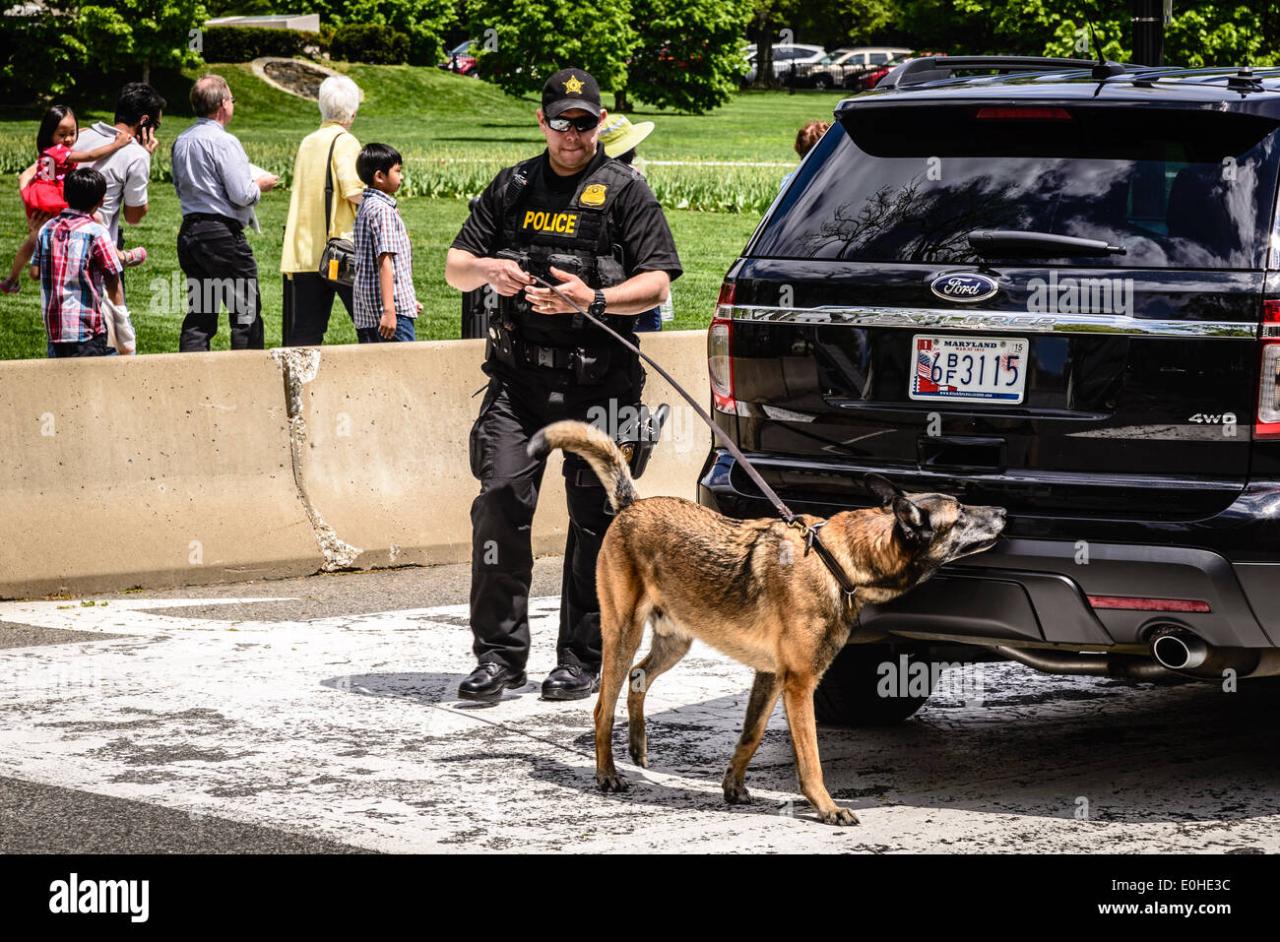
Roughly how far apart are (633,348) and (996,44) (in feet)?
167

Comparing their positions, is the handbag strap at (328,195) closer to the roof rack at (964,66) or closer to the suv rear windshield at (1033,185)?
the roof rack at (964,66)

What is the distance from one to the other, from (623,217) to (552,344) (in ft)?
1.71

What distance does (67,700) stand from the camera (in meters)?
7.02

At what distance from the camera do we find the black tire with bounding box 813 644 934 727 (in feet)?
21.7

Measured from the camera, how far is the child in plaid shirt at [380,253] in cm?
1111

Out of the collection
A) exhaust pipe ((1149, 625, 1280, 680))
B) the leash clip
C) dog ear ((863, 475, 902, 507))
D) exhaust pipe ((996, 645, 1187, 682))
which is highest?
dog ear ((863, 475, 902, 507))

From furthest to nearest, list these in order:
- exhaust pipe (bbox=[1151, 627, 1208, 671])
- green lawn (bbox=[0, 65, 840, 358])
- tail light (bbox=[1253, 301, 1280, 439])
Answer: green lawn (bbox=[0, 65, 840, 358])
exhaust pipe (bbox=[1151, 627, 1208, 671])
tail light (bbox=[1253, 301, 1280, 439])

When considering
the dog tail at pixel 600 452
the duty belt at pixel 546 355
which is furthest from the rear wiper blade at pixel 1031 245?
the duty belt at pixel 546 355

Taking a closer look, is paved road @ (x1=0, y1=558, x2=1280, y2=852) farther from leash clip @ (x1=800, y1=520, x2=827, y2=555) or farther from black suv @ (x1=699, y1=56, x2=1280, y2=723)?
leash clip @ (x1=800, y1=520, x2=827, y2=555)

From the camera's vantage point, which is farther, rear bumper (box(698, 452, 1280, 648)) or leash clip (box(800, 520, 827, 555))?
leash clip (box(800, 520, 827, 555))

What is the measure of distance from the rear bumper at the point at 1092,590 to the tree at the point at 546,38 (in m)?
41.4

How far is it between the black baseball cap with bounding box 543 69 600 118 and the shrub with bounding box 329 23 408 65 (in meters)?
48.1

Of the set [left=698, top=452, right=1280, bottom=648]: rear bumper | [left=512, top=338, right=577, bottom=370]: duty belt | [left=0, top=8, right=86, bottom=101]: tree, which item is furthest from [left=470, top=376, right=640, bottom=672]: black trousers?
[left=0, top=8, right=86, bottom=101]: tree

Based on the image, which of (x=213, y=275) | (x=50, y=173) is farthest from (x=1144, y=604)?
(x=50, y=173)
